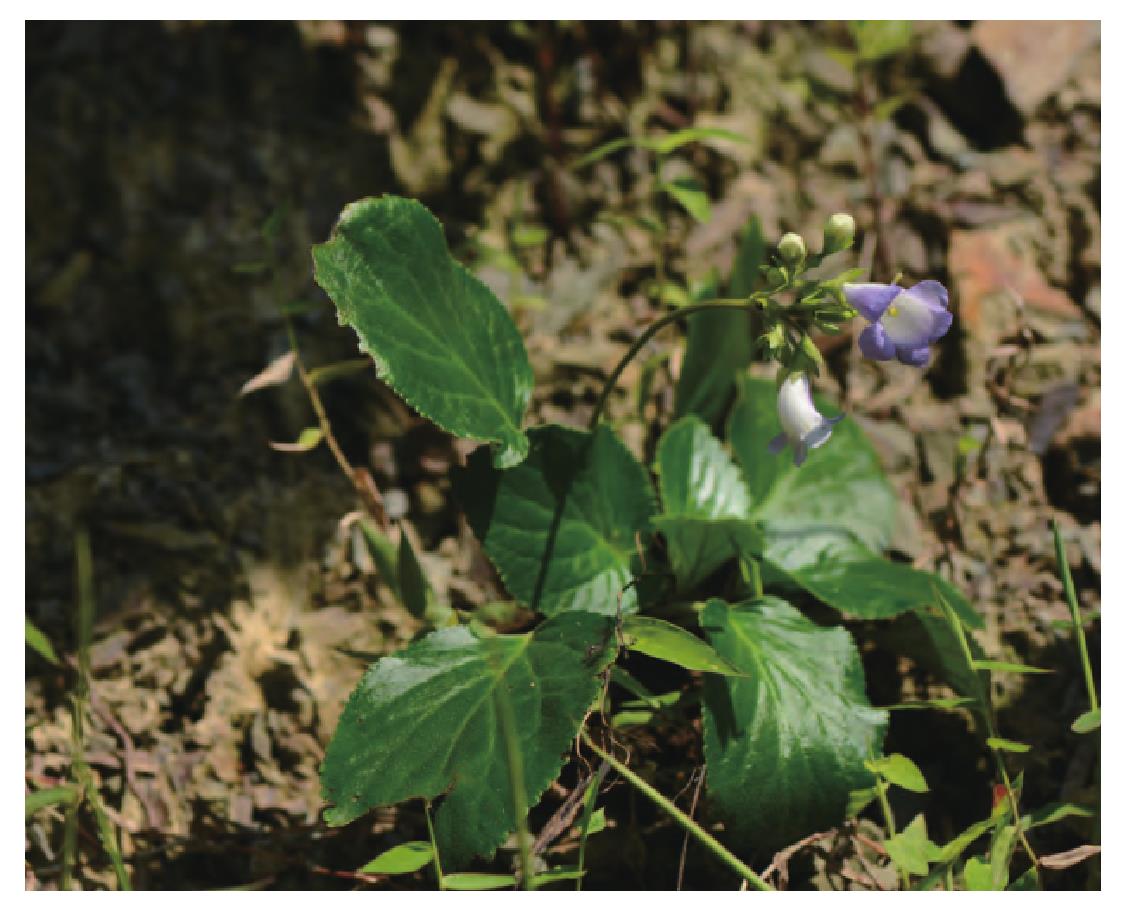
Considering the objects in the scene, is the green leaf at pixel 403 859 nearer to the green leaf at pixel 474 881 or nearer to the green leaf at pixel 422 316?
the green leaf at pixel 474 881

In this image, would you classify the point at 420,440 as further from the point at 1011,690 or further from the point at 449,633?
the point at 1011,690

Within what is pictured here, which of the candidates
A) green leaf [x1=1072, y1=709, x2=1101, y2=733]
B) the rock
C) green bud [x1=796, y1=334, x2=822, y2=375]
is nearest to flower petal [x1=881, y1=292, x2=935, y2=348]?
green bud [x1=796, y1=334, x2=822, y2=375]

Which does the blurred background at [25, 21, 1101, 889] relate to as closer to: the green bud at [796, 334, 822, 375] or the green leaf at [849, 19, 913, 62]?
the green leaf at [849, 19, 913, 62]

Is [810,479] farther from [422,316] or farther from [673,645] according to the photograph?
[422,316]

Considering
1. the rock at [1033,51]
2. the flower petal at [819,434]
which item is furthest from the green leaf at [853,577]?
the rock at [1033,51]

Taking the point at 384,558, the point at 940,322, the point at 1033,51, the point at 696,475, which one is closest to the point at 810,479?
the point at 696,475

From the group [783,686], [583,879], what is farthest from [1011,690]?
[583,879]
